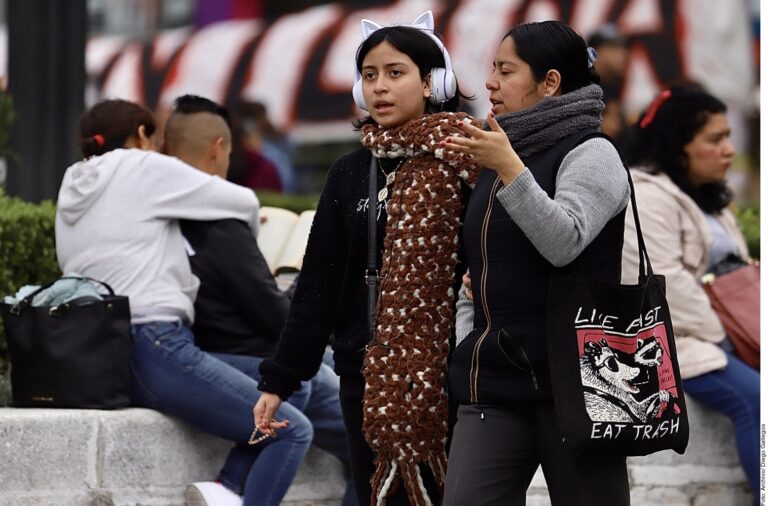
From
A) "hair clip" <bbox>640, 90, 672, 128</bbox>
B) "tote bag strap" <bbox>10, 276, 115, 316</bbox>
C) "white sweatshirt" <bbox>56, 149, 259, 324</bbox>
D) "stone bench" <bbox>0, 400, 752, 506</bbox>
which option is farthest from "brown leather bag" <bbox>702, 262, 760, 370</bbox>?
"tote bag strap" <bbox>10, 276, 115, 316</bbox>

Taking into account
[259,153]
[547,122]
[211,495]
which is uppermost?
[547,122]

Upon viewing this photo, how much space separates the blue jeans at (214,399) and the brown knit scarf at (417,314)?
54.5 inches

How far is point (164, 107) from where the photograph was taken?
15.9 metres

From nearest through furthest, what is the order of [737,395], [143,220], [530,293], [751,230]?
[530,293], [143,220], [737,395], [751,230]

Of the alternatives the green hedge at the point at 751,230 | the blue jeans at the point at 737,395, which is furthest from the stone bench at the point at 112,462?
the green hedge at the point at 751,230

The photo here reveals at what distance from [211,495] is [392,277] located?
1730 mm

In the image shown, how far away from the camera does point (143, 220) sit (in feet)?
17.7

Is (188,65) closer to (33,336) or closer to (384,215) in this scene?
(33,336)

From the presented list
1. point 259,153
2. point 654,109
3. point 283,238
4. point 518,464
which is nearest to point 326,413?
point 283,238

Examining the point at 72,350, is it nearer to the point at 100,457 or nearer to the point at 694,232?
the point at 100,457

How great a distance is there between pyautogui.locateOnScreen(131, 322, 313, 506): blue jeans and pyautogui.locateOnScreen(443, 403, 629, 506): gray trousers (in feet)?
5.82

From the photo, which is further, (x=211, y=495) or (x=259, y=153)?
(x=259, y=153)

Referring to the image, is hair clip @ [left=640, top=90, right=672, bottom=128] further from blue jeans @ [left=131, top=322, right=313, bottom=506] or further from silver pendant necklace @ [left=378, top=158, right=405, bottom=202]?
silver pendant necklace @ [left=378, top=158, right=405, bottom=202]

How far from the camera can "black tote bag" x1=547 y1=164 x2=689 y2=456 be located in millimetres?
3439
